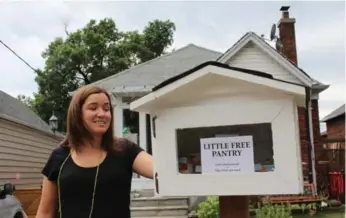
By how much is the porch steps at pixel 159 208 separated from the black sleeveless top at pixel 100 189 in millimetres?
6034

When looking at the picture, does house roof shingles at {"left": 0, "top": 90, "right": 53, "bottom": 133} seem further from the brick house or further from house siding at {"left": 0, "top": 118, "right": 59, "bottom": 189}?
the brick house

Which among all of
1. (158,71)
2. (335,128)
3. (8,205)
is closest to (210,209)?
(8,205)

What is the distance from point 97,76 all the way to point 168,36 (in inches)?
184

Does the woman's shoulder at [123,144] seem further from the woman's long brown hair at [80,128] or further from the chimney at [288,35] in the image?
the chimney at [288,35]

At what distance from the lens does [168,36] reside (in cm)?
2441

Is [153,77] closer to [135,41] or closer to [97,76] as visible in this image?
[97,76]

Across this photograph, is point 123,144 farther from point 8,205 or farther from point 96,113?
point 8,205

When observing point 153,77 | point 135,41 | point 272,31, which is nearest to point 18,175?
point 153,77

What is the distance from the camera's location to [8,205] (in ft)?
17.5

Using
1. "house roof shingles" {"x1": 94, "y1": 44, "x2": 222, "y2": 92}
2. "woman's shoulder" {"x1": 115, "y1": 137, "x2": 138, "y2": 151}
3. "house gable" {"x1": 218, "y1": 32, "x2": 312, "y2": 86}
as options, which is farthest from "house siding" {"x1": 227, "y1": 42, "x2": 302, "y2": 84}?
"woman's shoulder" {"x1": 115, "y1": 137, "x2": 138, "y2": 151}

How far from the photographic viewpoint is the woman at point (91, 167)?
1.42 meters

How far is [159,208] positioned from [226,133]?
253 inches

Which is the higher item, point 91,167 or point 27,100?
point 27,100

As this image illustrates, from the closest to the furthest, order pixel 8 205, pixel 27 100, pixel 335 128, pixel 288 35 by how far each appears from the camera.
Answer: pixel 8 205, pixel 288 35, pixel 335 128, pixel 27 100
